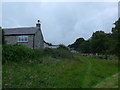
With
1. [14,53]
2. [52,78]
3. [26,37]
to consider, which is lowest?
[52,78]

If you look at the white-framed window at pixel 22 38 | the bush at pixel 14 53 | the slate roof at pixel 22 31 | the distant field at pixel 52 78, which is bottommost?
the distant field at pixel 52 78

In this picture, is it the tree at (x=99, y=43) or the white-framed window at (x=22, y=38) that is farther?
the tree at (x=99, y=43)

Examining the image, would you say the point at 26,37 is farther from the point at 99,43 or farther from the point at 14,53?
the point at 99,43

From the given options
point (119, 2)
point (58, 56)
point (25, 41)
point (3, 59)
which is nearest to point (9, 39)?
point (25, 41)

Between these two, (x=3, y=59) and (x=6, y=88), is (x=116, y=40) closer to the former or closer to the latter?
(x=3, y=59)

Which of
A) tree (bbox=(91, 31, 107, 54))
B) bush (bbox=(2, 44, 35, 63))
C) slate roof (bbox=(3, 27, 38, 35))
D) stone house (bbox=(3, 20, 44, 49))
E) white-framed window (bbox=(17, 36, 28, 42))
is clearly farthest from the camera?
tree (bbox=(91, 31, 107, 54))

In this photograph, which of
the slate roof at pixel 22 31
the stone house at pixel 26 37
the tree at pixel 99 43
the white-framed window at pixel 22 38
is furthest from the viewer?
the tree at pixel 99 43

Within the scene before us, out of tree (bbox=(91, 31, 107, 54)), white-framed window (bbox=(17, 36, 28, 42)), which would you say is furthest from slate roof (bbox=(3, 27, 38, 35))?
tree (bbox=(91, 31, 107, 54))

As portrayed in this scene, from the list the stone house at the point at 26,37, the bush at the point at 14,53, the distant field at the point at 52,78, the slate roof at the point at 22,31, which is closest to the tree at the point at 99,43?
the stone house at the point at 26,37

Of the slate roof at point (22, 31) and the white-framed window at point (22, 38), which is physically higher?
the slate roof at point (22, 31)

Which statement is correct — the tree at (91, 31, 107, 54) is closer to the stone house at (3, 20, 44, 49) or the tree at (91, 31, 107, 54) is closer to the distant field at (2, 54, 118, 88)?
the stone house at (3, 20, 44, 49)

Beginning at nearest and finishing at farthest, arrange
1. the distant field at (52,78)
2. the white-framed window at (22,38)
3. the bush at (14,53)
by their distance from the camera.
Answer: the distant field at (52,78)
the bush at (14,53)
the white-framed window at (22,38)

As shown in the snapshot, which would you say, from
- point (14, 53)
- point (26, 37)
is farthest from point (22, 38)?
point (14, 53)

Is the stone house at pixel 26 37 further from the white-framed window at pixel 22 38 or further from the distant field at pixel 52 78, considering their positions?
the distant field at pixel 52 78
